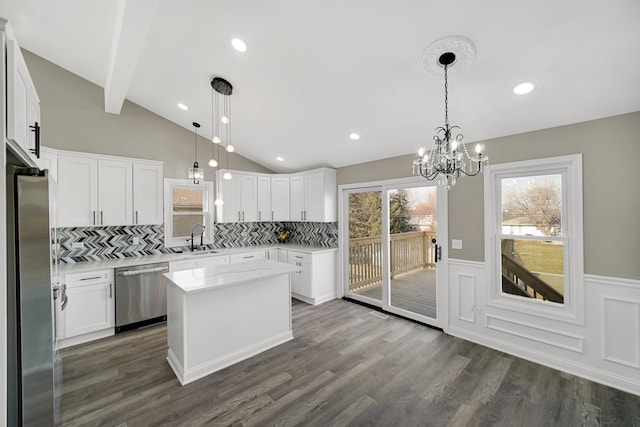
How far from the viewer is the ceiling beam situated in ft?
6.36

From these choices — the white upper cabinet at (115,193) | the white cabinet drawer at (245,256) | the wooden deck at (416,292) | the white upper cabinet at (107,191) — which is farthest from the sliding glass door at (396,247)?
the white upper cabinet at (115,193)

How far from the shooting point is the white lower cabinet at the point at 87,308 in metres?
3.12

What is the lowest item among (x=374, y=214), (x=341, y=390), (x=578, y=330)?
(x=341, y=390)

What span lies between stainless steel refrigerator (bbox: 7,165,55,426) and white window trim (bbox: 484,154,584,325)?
3.84 m

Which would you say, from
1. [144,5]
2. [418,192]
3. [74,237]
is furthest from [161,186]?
[418,192]

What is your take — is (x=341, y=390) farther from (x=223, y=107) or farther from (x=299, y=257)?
(x=223, y=107)

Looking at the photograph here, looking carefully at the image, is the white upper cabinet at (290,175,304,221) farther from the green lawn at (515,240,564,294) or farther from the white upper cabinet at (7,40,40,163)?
the white upper cabinet at (7,40,40,163)

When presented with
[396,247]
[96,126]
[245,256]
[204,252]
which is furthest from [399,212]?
[96,126]

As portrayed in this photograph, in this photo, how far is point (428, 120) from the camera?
3061 millimetres

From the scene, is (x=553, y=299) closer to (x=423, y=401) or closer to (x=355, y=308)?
(x=423, y=401)

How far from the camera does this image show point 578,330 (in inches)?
103

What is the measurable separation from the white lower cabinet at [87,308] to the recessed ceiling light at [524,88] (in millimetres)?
4881

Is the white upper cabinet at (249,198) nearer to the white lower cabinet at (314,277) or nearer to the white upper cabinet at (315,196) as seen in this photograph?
the white upper cabinet at (315,196)

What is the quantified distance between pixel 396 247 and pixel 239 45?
11.1ft
